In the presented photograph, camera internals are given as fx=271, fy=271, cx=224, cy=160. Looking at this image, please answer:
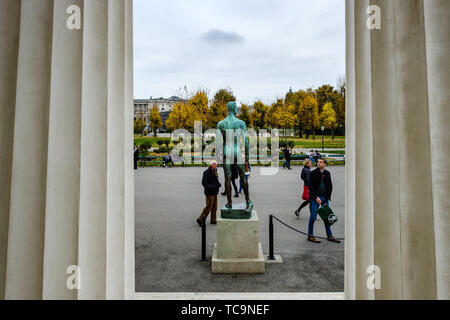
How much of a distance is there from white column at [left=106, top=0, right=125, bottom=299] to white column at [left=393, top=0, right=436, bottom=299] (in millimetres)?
1798

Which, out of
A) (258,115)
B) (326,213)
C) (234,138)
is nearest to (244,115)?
(258,115)

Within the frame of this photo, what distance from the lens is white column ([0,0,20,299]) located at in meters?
1.81

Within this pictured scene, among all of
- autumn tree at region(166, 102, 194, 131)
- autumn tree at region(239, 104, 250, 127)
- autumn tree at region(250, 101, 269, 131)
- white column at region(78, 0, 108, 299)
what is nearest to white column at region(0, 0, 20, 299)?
white column at region(78, 0, 108, 299)

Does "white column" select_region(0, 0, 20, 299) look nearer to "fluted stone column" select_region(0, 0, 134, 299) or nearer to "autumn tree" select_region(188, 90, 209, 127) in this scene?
"fluted stone column" select_region(0, 0, 134, 299)

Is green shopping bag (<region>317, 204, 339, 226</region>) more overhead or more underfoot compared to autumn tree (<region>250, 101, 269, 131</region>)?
more underfoot

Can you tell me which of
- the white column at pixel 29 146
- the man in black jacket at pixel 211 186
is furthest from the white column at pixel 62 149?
the man in black jacket at pixel 211 186

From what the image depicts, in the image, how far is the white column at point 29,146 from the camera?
1.76m

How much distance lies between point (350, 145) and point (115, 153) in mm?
1643

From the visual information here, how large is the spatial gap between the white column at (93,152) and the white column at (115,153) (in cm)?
5

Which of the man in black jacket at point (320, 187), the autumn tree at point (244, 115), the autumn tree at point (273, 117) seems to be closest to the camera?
the man in black jacket at point (320, 187)

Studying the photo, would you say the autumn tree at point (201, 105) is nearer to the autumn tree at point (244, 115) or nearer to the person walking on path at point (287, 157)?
the autumn tree at point (244, 115)

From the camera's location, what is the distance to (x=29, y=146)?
1.78m
